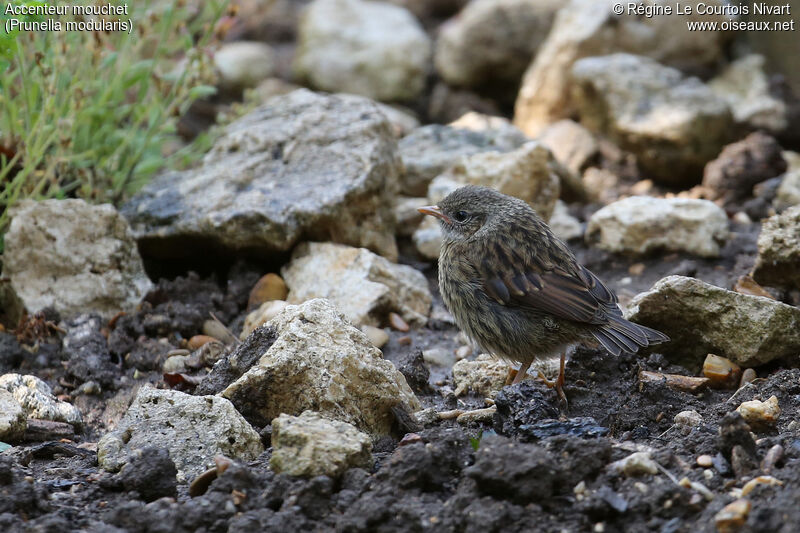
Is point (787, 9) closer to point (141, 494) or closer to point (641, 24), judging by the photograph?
point (641, 24)

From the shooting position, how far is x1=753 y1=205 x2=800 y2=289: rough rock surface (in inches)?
202

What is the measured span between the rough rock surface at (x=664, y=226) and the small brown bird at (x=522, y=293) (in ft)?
4.52

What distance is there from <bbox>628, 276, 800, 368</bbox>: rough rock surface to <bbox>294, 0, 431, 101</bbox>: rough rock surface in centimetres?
613

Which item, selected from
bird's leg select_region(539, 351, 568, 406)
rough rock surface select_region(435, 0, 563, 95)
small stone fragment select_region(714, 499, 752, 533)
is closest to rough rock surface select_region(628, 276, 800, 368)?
bird's leg select_region(539, 351, 568, 406)

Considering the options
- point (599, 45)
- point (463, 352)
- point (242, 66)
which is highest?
point (599, 45)

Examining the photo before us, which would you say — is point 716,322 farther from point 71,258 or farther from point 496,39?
point 496,39

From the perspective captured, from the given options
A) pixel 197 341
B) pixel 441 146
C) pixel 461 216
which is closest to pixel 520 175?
pixel 441 146

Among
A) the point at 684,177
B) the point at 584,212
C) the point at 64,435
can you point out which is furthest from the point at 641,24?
the point at 64,435

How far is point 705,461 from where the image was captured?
3379mm

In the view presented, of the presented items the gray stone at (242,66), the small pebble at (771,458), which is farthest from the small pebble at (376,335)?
the gray stone at (242,66)

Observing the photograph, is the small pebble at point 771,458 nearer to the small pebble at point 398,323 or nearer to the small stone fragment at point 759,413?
the small stone fragment at point 759,413

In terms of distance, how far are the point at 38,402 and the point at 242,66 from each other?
7017 millimetres

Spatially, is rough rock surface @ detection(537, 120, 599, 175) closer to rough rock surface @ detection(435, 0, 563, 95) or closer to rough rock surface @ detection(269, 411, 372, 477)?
rough rock surface @ detection(435, 0, 563, 95)

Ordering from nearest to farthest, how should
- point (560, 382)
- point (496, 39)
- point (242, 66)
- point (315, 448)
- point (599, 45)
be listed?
point (315, 448) < point (560, 382) < point (599, 45) < point (496, 39) < point (242, 66)
